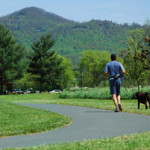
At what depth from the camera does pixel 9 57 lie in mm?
61781

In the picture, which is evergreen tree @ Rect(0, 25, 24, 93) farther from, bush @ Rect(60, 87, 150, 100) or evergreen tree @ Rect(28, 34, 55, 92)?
bush @ Rect(60, 87, 150, 100)

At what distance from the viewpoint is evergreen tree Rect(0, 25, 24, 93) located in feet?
204

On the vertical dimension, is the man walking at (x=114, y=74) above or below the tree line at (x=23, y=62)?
below

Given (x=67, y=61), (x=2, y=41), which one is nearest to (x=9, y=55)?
(x=2, y=41)

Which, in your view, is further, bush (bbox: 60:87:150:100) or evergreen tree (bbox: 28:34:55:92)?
evergreen tree (bbox: 28:34:55:92)

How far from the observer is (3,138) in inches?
291

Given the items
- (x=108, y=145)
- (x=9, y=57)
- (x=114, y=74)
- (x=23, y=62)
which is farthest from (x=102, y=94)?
(x=23, y=62)

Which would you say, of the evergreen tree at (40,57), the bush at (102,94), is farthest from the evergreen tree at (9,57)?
the bush at (102,94)

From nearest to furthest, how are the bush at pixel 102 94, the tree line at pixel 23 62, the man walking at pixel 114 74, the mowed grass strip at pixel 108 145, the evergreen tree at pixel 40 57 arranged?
the mowed grass strip at pixel 108 145 → the man walking at pixel 114 74 → the bush at pixel 102 94 → the tree line at pixel 23 62 → the evergreen tree at pixel 40 57

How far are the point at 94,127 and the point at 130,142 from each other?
9.70 feet

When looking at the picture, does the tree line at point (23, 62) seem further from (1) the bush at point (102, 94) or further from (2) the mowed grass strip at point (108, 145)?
(2) the mowed grass strip at point (108, 145)

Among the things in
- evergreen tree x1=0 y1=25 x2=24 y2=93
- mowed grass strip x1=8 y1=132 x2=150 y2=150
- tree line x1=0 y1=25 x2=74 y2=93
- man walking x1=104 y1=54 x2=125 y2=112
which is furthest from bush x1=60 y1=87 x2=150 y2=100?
tree line x1=0 y1=25 x2=74 y2=93

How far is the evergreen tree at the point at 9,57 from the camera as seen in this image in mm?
62062

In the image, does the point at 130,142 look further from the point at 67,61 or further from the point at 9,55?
the point at 67,61
